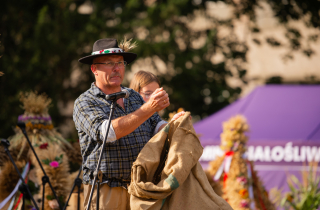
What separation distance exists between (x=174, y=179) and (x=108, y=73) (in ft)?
2.89

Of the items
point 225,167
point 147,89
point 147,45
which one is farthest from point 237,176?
point 147,45

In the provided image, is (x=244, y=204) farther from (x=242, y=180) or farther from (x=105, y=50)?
(x=105, y=50)

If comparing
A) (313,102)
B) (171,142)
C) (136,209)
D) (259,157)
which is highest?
(171,142)

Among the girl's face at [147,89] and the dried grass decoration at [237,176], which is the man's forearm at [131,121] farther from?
the dried grass decoration at [237,176]

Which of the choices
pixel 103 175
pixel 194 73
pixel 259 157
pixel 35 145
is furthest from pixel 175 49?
pixel 103 175

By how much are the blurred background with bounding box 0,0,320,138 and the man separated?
704cm

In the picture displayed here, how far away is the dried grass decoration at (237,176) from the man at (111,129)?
6.38 ft

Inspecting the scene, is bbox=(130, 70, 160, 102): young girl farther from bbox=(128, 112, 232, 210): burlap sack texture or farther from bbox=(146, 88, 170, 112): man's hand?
bbox=(146, 88, 170, 112): man's hand

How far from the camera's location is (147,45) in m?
9.75

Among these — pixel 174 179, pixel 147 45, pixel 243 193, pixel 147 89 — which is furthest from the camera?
pixel 147 45

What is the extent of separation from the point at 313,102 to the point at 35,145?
19.4 feet

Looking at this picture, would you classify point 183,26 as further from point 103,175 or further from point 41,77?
point 103,175

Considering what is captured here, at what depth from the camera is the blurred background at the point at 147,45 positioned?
9555mm

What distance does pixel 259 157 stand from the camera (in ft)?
22.6
